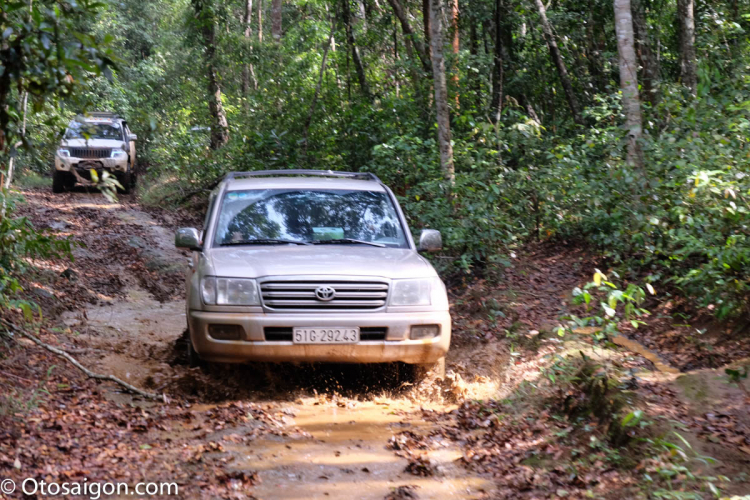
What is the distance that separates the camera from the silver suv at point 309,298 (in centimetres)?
524

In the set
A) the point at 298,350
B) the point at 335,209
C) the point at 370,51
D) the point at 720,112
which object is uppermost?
the point at 370,51

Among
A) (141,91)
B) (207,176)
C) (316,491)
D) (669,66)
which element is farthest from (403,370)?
(141,91)

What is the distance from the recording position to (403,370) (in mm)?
6051

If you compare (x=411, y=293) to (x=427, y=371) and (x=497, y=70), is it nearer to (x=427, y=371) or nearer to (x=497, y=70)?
(x=427, y=371)

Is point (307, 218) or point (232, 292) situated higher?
point (307, 218)

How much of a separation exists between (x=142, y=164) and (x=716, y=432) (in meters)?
23.7

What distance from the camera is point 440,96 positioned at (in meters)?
10.3

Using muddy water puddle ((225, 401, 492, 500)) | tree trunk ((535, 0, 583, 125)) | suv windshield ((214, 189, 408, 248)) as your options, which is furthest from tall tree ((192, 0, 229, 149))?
muddy water puddle ((225, 401, 492, 500))

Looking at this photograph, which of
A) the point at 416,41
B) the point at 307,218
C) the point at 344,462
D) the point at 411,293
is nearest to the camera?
the point at 344,462

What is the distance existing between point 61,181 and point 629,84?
14.7 meters

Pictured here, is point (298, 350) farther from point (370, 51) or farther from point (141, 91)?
point (141, 91)

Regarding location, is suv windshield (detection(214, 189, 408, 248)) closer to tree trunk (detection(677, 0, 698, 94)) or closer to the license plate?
the license plate

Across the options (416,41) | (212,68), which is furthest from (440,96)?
(212,68)

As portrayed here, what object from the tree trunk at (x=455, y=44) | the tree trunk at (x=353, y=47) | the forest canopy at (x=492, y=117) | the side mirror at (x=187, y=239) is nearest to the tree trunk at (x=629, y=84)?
the forest canopy at (x=492, y=117)
